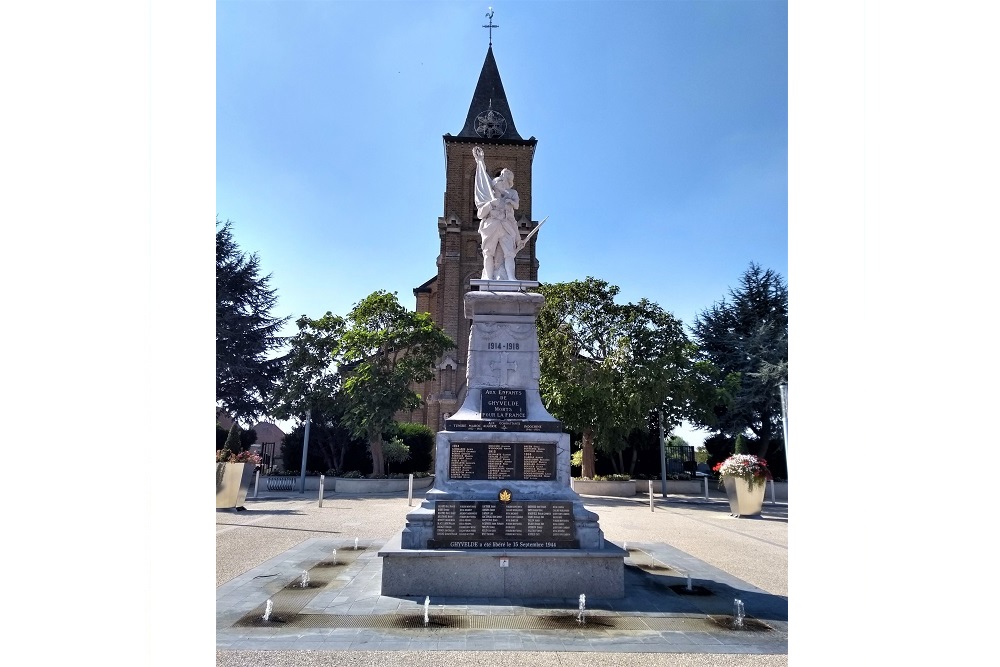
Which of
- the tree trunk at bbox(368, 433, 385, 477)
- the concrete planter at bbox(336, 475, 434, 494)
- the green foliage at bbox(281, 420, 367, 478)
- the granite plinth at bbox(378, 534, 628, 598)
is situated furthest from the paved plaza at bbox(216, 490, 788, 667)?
the green foliage at bbox(281, 420, 367, 478)

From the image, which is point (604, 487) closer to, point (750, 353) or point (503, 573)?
point (750, 353)

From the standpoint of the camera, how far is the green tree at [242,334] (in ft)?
106

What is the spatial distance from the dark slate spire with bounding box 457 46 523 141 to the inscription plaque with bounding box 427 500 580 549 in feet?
108

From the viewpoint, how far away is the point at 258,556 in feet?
30.0

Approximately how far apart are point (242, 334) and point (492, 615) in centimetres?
3012

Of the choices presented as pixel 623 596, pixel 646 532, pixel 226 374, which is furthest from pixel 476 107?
pixel 623 596

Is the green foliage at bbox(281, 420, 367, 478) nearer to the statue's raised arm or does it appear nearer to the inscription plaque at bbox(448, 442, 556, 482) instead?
the statue's raised arm

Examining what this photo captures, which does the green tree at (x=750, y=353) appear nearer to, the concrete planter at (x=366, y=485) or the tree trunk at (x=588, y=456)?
the tree trunk at (x=588, y=456)

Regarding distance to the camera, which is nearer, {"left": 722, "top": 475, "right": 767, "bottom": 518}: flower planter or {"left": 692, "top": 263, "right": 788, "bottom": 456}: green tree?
{"left": 722, "top": 475, "right": 767, "bottom": 518}: flower planter

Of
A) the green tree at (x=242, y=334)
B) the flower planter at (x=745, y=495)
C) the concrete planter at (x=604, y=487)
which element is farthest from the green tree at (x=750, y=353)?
the green tree at (x=242, y=334)

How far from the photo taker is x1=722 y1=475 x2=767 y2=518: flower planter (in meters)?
15.4

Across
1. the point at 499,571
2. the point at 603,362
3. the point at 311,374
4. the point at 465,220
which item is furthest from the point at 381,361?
the point at 499,571
